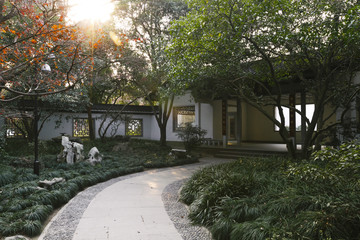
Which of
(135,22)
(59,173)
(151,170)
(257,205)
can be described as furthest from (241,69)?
Result: (135,22)

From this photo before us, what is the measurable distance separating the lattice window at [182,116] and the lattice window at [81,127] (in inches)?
221

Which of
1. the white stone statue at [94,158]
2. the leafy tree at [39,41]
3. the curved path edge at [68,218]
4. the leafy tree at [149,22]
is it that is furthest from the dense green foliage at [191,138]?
the curved path edge at [68,218]

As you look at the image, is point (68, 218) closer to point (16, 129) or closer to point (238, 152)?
point (238, 152)

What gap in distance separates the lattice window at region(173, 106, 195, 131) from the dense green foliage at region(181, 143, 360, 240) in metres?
11.8

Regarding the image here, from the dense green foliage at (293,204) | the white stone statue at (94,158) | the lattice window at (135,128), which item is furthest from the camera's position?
the lattice window at (135,128)

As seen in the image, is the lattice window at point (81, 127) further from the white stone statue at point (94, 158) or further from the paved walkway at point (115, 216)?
the paved walkway at point (115, 216)

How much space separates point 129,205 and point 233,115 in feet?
42.7

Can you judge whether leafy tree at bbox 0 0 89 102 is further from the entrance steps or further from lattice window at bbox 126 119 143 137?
lattice window at bbox 126 119 143 137

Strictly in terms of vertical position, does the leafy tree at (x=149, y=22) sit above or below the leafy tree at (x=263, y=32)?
above

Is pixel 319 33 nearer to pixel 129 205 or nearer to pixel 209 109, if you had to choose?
pixel 129 205

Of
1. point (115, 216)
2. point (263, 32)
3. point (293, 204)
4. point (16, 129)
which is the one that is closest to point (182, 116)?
point (16, 129)

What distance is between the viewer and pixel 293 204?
10.5 ft

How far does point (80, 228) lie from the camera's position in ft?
12.1

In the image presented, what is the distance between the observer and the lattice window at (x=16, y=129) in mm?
12842
